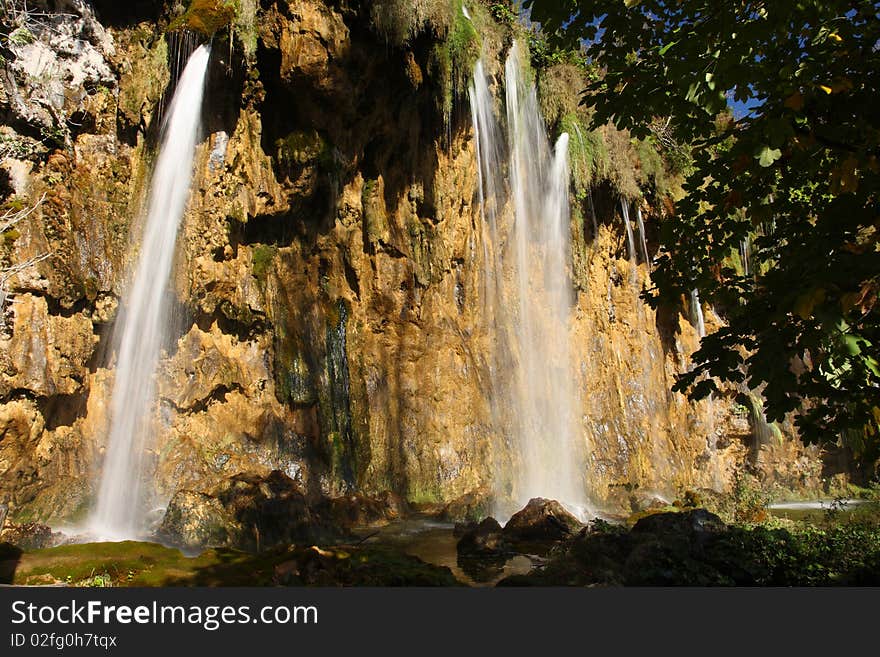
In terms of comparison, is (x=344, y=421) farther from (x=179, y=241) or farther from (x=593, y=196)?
(x=593, y=196)

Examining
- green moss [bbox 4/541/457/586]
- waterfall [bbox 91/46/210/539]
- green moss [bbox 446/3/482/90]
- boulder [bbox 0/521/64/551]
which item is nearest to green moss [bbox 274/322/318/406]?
waterfall [bbox 91/46/210/539]

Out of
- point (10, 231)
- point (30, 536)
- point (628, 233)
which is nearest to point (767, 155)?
point (30, 536)

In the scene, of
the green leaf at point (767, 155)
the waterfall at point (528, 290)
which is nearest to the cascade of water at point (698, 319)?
the waterfall at point (528, 290)

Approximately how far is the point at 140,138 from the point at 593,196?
43.2ft

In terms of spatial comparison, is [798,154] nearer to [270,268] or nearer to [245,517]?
[245,517]

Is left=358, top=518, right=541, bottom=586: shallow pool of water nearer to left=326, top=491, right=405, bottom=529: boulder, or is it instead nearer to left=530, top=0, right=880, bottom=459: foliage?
left=326, top=491, right=405, bottom=529: boulder

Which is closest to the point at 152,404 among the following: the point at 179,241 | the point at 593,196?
the point at 179,241

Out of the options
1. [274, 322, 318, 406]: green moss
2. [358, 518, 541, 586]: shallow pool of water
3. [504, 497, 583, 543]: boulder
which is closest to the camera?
[358, 518, 541, 586]: shallow pool of water

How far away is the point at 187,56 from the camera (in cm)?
1162

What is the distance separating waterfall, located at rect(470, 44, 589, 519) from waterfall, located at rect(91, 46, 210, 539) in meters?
6.90

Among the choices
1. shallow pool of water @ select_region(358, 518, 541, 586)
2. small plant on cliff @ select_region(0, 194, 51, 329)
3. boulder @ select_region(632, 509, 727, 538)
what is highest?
small plant on cliff @ select_region(0, 194, 51, 329)

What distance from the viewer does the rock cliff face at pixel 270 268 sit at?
31.1 ft

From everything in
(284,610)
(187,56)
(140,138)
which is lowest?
(284,610)

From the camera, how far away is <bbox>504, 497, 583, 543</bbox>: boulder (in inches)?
→ 352
